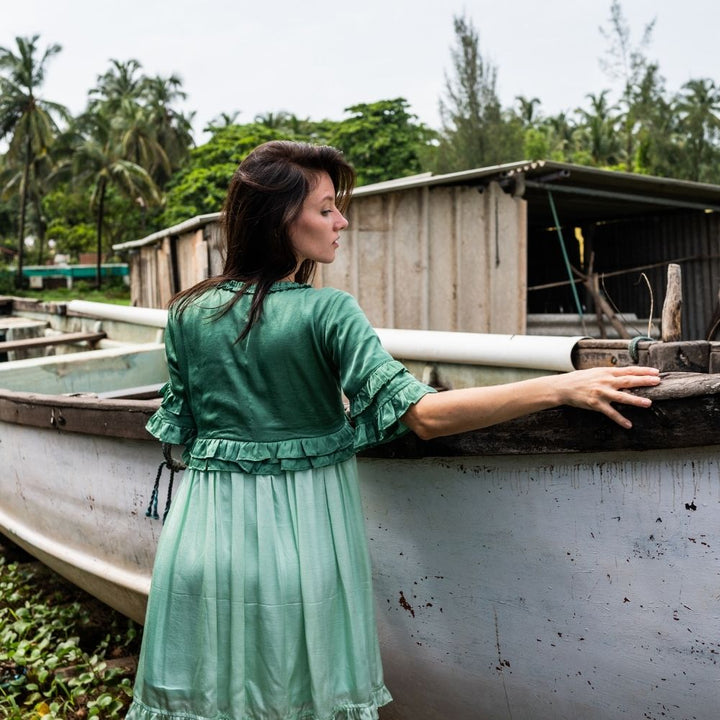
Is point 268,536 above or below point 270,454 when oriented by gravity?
below

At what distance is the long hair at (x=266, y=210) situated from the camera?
1.61 meters

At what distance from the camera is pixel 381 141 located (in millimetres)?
25812

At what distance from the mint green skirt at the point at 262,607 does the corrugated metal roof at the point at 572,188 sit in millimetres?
4734

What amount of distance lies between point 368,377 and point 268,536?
39cm

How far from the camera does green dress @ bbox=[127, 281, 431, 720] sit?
1589mm

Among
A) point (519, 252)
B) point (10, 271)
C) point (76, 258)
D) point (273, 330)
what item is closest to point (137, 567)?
point (273, 330)

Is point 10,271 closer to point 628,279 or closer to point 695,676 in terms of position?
point 628,279

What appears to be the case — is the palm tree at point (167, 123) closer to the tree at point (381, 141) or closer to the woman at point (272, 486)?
the tree at point (381, 141)

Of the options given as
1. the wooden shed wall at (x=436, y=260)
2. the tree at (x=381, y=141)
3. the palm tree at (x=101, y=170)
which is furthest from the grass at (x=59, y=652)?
the palm tree at (x=101, y=170)

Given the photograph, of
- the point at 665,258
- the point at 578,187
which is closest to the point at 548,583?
the point at 578,187

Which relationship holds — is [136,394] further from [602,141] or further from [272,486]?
[602,141]

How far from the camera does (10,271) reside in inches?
1329

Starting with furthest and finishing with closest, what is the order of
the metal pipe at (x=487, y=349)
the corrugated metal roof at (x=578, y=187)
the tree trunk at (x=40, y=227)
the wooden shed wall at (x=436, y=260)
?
1. the tree trunk at (x=40, y=227)
2. the wooden shed wall at (x=436, y=260)
3. the corrugated metal roof at (x=578, y=187)
4. the metal pipe at (x=487, y=349)

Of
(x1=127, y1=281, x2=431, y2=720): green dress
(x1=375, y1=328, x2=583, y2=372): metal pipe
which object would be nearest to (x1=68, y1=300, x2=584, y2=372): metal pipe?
(x1=375, y1=328, x2=583, y2=372): metal pipe
